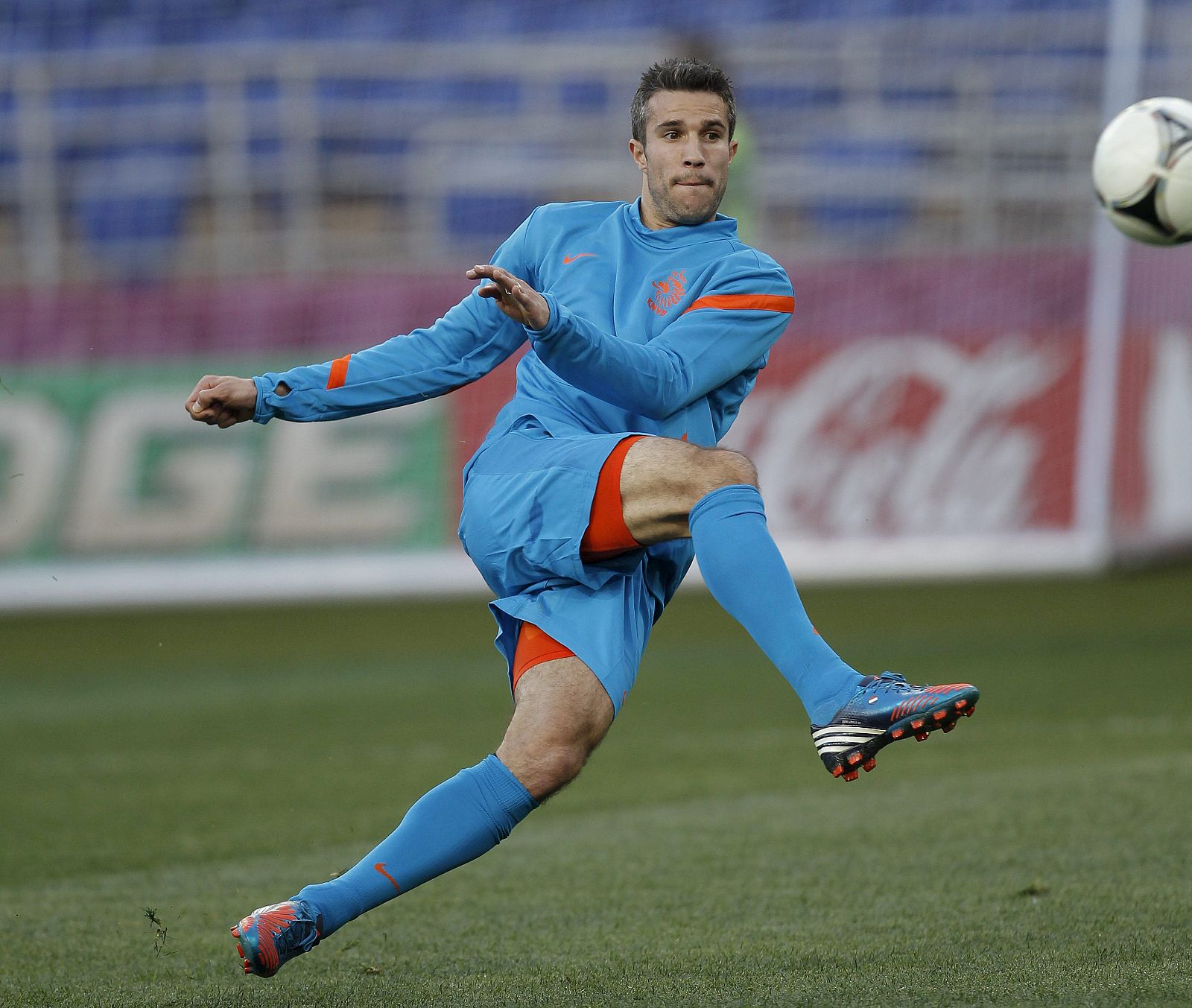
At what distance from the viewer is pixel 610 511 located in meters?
3.10

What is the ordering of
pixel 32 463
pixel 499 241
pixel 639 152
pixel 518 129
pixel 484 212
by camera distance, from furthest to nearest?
1. pixel 518 129
2. pixel 484 212
3. pixel 499 241
4. pixel 32 463
5. pixel 639 152

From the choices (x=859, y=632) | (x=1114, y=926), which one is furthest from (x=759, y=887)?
(x=859, y=632)

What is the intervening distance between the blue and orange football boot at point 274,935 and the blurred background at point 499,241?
8.13 metres

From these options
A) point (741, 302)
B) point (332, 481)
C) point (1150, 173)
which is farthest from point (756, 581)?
point (332, 481)

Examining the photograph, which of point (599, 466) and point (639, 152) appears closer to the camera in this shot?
point (599, 466)

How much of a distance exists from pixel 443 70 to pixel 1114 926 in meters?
10.5

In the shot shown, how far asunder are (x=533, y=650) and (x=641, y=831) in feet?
6.29

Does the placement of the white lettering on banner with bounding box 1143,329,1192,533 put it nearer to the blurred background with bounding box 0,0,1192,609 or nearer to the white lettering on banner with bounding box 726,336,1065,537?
the blurred background with bounding box 0,0,1192,609

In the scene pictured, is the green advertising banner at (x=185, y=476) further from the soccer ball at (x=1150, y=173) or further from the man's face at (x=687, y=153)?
the man's face at (x=687, y=153)

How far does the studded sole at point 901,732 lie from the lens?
9.14 ft

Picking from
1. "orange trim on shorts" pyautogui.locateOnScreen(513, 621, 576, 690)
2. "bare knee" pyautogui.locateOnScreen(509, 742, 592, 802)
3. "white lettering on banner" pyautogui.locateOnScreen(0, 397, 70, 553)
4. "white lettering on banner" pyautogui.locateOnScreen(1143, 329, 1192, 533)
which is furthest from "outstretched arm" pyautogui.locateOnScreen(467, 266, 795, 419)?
"white lettering on banner" pyautogui.locateOnScreen(1143, 329, 1192, 533)

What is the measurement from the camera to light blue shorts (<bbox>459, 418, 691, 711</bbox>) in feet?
10.4

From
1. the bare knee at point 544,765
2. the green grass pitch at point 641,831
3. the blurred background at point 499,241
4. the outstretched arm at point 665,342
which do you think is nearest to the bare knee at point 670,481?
the outstretched arm at point 665,342

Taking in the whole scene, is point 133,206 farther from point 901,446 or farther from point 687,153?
point 687,153
